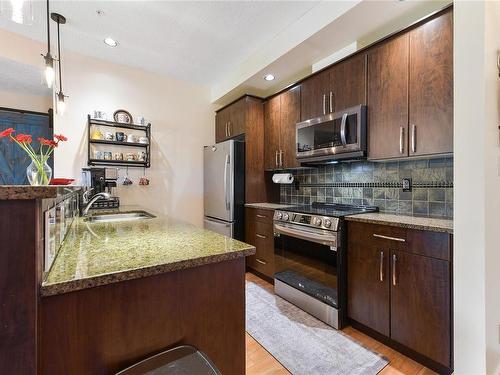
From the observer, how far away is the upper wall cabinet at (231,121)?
130 inches

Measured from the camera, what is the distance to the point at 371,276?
1.83 m

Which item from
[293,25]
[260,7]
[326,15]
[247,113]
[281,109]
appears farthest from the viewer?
[247,113]

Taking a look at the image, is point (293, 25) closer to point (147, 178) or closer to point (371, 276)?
point (371, 276)

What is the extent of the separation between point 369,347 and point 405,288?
0.53 m

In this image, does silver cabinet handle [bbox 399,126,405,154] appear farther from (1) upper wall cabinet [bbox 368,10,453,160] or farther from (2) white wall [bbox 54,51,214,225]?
(2) white wall [bbox 54,51,214,225]

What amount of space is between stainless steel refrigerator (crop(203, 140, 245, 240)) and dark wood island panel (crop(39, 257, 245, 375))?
2.17m

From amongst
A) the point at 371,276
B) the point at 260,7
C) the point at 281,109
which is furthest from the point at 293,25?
the point at 371,276

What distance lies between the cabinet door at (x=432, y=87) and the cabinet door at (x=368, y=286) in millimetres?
837

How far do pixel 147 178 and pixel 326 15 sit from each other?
2.81m

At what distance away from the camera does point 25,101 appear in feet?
10.6

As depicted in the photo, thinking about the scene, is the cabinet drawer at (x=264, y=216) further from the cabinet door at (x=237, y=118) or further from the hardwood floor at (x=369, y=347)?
the hardwood floor at (x=369, y=347)

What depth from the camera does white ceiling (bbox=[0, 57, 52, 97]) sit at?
104 inches

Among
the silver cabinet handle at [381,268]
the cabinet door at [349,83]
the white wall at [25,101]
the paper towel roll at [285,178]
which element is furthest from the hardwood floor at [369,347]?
the white wall at [25,101]

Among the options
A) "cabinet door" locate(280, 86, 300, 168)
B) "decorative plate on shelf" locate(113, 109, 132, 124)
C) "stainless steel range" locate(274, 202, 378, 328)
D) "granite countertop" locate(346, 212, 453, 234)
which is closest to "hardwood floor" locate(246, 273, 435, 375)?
"stainless steel range" locate(274, 202, 378, 328)
